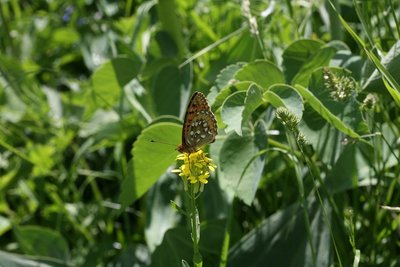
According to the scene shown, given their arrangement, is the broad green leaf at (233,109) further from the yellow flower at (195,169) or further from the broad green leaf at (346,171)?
the broad green leaf at (346,171)

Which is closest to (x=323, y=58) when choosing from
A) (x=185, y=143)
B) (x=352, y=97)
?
(x=352, y=97)

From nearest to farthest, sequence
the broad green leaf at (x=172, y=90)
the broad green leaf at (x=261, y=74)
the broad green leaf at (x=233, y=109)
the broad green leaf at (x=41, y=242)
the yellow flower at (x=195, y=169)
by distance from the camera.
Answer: the yellow flower at (x=195, y=169) → the broad green leaf at (x=233, y=109) → the broad green leaf at (x=261, y=74) → the broad green leaf at (x=172, y=90) → the broad green leaf at (x=41, y=242)

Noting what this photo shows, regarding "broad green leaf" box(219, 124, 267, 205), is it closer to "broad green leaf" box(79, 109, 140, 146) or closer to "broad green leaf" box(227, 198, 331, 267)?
"broad green leaf" box(227, 198, 331, 267)

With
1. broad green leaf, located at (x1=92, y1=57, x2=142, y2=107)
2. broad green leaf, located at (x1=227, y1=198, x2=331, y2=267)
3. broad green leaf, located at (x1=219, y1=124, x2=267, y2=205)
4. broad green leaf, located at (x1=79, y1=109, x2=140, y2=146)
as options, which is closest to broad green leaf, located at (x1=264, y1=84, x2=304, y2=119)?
broad green leaf, located at (x1=219, y1=124, x2=267, y2=205)

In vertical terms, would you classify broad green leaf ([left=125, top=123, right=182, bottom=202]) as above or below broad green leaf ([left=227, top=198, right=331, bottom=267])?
above

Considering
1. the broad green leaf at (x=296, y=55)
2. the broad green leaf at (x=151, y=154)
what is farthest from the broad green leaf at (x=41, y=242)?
the broad green leaf at (x=296, y=55)
